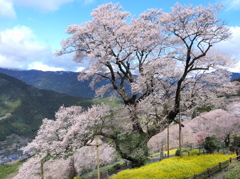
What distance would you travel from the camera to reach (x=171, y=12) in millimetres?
16000

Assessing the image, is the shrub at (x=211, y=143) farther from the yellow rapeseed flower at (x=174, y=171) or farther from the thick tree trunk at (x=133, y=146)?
the thick tree trunk at (x=133, y=146)

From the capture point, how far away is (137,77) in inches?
707

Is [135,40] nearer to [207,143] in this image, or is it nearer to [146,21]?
[146,21]

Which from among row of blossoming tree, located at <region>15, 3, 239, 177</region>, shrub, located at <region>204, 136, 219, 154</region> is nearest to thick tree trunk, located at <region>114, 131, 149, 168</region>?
row of blossoming tree, located at <region>15, 3, 239, 177</region>

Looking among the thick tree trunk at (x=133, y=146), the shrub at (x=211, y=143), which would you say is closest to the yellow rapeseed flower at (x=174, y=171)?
the thick tree trunk at (x=133, y=146)

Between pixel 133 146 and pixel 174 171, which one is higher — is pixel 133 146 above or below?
above

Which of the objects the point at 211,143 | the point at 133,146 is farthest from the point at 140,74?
the point at 211,143

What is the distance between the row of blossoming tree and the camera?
1692 centimetres

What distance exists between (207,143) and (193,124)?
1877 cm

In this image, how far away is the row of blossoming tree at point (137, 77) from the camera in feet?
55.5

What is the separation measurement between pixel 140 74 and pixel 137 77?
87 cm

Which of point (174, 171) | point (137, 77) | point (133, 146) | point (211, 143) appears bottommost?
point (174, 171)

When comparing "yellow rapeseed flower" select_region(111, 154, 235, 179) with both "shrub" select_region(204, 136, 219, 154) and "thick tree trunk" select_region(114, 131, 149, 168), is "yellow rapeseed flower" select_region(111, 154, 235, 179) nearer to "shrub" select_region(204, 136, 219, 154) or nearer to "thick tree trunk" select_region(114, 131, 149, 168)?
"thick tree trunk" select_region(114, 131, 149, 168)

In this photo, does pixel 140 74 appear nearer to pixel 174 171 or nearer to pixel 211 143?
pixel 174 171
